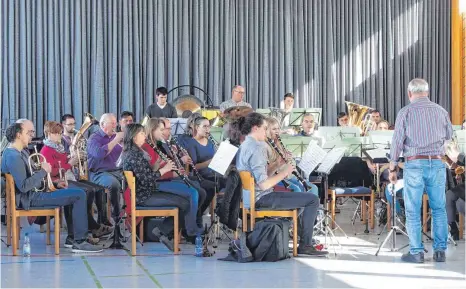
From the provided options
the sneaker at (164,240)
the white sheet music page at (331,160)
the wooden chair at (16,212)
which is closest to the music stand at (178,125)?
the sneaker at (164,240)

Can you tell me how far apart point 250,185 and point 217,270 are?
2.78 feet

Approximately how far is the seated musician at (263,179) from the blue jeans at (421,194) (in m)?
0.78

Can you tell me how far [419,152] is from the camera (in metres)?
6.95

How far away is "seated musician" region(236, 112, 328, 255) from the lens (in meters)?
7.07

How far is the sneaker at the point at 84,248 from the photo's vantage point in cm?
754

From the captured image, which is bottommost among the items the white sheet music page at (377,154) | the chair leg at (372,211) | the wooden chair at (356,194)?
the chair leg at (372,211)

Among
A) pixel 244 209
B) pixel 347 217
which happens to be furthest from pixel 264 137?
pixel 347 217

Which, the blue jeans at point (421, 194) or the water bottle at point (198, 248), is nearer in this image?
the blue jeans at point (421, 194)

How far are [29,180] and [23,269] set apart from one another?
850mm

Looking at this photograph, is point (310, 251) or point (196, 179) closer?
point (310, 251)

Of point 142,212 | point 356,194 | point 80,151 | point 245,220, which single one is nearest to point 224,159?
point 245,220

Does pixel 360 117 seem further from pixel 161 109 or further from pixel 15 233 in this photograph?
pixel 15 233

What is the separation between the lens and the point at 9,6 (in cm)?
1275

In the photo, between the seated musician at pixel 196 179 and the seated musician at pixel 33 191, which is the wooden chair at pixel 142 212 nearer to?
the seated musician at pixel 33 191
